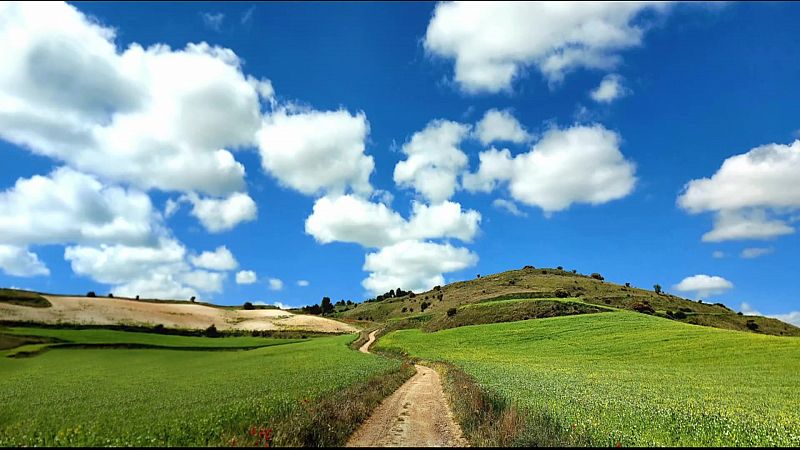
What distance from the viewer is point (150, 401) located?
25359mm

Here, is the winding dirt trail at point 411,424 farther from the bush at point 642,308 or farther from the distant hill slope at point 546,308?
the bush at point 642,308

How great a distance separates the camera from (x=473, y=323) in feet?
324

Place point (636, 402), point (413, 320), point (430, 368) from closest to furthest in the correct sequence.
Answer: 1. point (636, 402)
2. point (430, 368)
3. point (413, 320)

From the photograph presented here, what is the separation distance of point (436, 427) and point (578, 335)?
2359 inches

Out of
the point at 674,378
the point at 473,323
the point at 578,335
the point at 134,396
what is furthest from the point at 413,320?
the point at 134,396

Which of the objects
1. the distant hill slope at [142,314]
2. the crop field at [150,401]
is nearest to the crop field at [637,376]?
the crop field at [150,401]

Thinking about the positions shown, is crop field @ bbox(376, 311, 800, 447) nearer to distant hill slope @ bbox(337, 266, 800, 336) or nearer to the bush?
distant hill slope @ bbox(337, 266, 800, 336)

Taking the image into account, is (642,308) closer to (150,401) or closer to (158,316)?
(150,401)

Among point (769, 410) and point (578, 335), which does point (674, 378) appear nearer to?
point (769, 410)

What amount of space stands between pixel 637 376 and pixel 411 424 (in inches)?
1085

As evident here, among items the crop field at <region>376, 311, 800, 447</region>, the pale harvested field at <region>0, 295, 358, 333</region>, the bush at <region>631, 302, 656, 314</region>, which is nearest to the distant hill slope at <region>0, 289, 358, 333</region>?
the pale harvested field at <region>0, 295, 358, 333</region>

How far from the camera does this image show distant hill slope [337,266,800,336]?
101500 millimetres

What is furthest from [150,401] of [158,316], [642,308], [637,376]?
A: [642,308]

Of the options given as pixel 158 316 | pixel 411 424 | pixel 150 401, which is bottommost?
pixel 150 401
